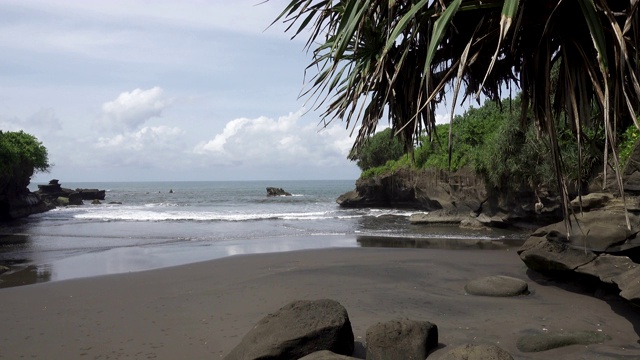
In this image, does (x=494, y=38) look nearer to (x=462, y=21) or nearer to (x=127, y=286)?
(x=462, y=21)

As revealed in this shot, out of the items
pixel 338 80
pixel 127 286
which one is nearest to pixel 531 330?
pixel 338 80

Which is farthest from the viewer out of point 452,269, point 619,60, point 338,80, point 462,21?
point 452,269

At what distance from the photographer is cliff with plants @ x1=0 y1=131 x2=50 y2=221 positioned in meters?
34.8

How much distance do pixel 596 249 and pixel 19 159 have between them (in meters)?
38.7

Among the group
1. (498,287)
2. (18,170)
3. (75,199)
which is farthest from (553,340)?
(75,199)

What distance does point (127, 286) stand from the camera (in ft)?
35.1

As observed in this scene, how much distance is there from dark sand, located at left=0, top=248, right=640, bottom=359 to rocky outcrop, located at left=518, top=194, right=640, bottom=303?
0.43 meters

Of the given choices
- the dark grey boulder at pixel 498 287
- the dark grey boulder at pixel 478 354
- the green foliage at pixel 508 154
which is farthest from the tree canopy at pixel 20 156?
the dark grey boulder at pixel 478 354

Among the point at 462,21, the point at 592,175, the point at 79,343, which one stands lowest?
the point at 79,343

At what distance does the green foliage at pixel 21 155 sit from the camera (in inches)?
1358

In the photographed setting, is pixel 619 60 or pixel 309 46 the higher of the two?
pixel 309 46

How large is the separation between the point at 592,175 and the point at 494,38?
12.9m

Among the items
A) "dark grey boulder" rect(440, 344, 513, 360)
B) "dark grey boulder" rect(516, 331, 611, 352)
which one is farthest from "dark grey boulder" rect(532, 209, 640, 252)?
"dark grey boulder" rect(440, 344, 513, 360)

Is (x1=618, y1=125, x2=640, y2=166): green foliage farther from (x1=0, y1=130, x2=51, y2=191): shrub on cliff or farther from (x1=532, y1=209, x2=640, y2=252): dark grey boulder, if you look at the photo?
(x1=0, y1=130, x2=51, y2=191): shrub on cliff
